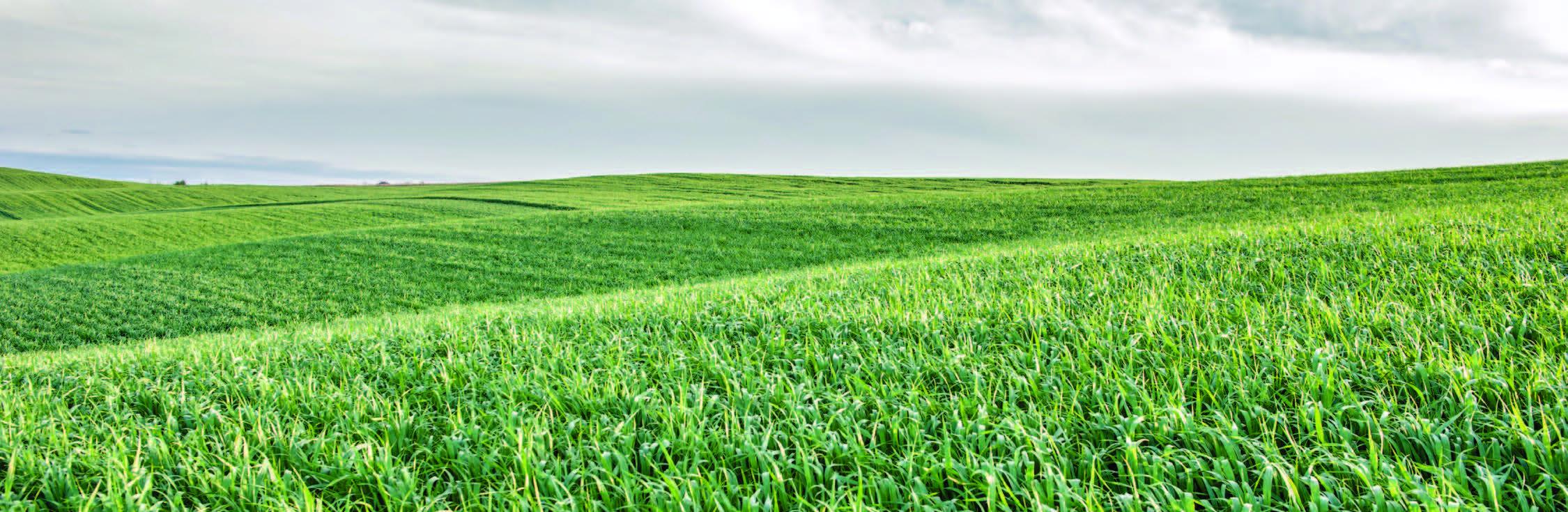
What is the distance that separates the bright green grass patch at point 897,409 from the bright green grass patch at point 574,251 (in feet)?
37.8

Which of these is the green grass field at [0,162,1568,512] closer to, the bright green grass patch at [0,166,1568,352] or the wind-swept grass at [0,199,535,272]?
the bright green grass patch at [0,166,1568,352]

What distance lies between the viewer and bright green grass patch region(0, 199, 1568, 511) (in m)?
2.96

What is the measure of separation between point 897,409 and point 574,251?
69.9ft

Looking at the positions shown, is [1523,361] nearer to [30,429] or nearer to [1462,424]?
[1462,424]

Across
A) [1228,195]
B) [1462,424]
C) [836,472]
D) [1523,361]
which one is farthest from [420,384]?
[1228,195]

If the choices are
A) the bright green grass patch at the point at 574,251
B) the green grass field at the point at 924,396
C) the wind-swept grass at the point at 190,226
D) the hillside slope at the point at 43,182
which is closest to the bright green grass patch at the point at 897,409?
the green grass field at the point at 924,396

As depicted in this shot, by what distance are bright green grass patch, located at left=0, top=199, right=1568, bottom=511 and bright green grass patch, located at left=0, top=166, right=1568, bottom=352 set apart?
37.8 feet

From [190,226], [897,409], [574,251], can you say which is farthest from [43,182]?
[897,409]

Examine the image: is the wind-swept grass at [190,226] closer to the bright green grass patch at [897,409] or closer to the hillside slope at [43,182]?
the bright green grass patch at [897,409]

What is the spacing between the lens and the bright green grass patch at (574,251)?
54.6 feet

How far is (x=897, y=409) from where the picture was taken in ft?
12.3

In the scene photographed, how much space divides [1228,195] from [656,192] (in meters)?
41.0

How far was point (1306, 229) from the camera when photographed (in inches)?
374

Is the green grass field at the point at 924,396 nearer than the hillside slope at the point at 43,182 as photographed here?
Yes
